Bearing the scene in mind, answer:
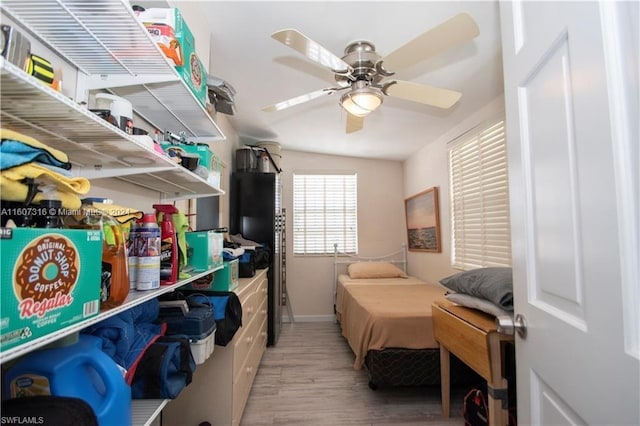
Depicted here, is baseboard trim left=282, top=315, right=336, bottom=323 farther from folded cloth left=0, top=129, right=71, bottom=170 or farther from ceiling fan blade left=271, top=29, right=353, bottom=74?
folded cloth left=0, top=129, right=71, bottom=170

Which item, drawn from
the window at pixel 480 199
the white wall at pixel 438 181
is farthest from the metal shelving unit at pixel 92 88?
the white wall at pixel 438 181

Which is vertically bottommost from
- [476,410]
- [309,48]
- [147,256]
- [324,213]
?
[476,410]

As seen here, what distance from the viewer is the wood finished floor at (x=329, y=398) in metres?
1.97

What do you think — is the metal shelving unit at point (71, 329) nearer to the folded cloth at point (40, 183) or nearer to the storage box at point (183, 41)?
the folded cloth at point (40, 183)

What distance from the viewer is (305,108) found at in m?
2.81

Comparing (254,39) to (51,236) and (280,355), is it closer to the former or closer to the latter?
(51,236)

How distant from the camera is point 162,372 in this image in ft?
2.70

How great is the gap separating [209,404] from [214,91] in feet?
5.68

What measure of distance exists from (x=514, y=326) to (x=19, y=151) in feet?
4.06

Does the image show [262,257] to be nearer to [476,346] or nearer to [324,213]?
[324,213]

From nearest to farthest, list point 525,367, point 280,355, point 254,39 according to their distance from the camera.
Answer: point 525,367
point 254,39
point 280,355

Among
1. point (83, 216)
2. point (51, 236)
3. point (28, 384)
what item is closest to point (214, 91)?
point (83, 216)

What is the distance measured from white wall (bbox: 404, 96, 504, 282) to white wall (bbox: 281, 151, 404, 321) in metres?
0.40

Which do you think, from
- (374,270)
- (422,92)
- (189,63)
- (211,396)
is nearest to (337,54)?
(422,92)
